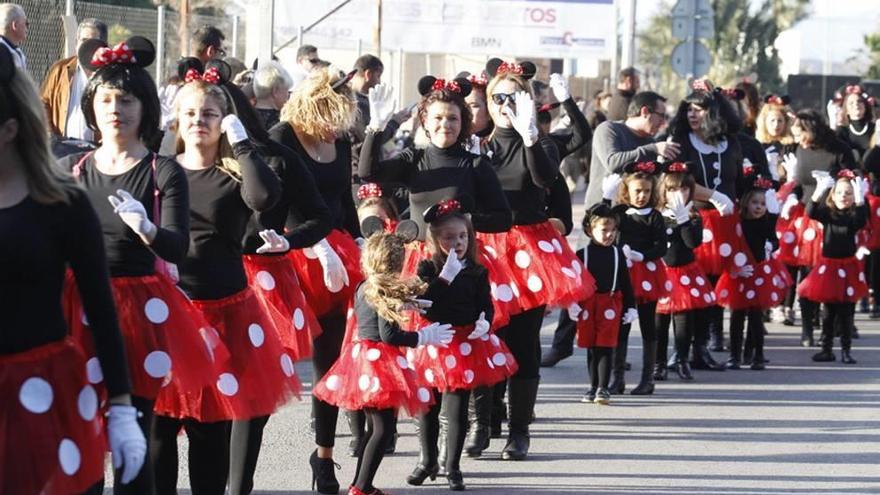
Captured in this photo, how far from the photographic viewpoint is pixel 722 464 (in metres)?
9.04

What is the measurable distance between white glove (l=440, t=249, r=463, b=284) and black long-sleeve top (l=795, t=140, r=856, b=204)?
731 centimetres

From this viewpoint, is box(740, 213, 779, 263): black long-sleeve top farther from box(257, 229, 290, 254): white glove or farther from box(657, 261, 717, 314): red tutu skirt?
box(257, 229, 290, 254): white glove

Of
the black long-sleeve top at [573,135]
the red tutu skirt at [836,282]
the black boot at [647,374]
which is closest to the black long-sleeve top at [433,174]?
the black long-sleeve top at [573,135]

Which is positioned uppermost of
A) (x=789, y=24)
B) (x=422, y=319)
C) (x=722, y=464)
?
(x=789, y=24)

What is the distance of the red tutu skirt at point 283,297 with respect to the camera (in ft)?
24.4

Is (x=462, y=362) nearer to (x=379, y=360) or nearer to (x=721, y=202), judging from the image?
(x=379, y=360)

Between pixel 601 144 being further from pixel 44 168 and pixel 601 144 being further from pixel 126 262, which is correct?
pixel 44 168

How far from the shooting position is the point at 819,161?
49.0 feet

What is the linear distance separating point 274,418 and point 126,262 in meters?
4.42

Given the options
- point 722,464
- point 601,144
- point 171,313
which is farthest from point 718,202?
point 171,313

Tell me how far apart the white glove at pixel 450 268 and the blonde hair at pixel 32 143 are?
374 cm

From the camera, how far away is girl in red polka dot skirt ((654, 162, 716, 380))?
11867 millimetres

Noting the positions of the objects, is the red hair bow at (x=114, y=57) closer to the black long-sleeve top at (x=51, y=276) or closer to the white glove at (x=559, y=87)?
the black long-sleeve top at (x=51, y=276)

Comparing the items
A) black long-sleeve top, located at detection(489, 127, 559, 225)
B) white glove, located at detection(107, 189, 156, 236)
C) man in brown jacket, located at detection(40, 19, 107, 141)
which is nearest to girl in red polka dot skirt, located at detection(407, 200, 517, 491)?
black long-sleeve top, located at detection(489, 127, 559, 225)
